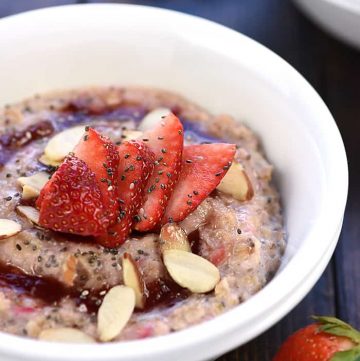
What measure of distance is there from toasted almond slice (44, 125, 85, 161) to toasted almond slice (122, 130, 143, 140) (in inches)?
4.7

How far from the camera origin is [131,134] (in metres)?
2.23

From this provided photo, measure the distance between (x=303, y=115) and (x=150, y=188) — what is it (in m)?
0.50

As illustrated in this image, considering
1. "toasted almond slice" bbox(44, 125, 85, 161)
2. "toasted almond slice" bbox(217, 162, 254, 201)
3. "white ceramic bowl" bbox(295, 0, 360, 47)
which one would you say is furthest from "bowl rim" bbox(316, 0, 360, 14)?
"toasted almond slice" bbox(44, 125, 85, 161)

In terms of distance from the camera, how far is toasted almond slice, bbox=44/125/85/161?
2.17m

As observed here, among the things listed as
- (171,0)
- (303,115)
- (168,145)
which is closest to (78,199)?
(168,145)

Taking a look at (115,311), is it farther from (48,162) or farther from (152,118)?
(152,118)

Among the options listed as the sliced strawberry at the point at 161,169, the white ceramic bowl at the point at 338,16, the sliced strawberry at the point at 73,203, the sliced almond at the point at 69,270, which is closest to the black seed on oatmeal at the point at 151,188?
the sliced strawberry at the point at 161,169

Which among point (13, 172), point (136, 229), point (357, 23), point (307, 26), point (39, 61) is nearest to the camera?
point (136, 229)

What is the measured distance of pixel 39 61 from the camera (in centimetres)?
244

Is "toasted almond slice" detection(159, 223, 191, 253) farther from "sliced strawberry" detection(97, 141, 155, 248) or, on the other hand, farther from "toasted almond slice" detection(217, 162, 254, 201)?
"toasted almond slice" detection(217, 162, 254, 201)

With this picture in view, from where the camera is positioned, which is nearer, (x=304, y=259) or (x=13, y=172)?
(x=304, y=259)

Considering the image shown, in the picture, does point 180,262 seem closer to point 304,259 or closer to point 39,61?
point 304,259

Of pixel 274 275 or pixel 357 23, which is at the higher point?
pixel 357 23

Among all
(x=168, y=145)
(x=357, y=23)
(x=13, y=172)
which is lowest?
(x=13, y=172)
